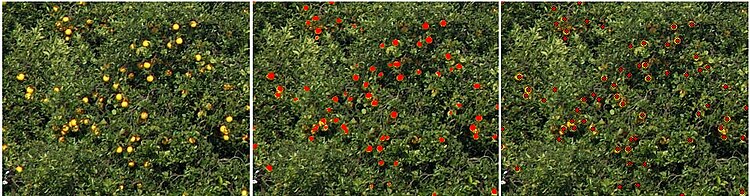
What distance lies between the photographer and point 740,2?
3283mm

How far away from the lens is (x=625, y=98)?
3.29 meters

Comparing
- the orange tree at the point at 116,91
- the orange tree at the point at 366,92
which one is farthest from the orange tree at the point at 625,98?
the orange tree at the point at 116,91

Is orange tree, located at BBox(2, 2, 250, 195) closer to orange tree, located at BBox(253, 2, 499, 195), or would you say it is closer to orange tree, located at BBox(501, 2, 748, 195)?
orange tree, located at BBox(253, 2, 499, 195)

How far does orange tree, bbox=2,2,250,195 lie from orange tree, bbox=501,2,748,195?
1.13 m

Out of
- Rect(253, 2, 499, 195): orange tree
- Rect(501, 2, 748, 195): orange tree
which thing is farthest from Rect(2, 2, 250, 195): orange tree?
Rect(501, 2, 748, 195): orange tree

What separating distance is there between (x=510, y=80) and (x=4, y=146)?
6.57ft

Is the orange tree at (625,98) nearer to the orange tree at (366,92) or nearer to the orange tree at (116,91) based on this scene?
the orange tree at (366,92)

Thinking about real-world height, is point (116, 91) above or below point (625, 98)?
above

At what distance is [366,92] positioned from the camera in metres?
3.33

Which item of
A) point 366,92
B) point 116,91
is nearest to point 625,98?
point 366,92

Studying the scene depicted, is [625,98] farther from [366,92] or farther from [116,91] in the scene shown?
[116,91]

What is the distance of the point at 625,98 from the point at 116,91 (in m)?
1.97

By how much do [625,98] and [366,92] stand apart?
101 cm

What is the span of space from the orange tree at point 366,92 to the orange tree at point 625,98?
154mm
